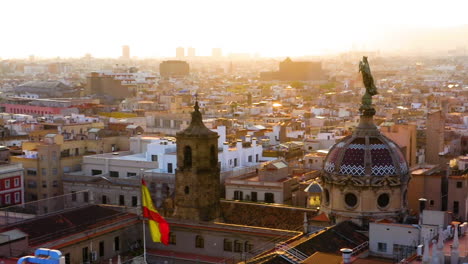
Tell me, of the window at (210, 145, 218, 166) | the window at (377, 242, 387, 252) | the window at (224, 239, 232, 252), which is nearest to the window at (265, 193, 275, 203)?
the window at (210, 145, 218, 166)

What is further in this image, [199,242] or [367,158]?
[199,242]

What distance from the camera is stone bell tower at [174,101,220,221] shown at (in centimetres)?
4019

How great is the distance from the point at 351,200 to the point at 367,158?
6.43 ft

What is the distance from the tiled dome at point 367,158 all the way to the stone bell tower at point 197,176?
6834 mm

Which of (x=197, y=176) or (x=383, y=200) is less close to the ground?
(x=197, y=176)

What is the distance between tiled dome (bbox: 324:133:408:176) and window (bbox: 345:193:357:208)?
944 mm

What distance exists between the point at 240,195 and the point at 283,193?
9.07ft

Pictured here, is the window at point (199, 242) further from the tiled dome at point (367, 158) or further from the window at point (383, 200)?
the window at point (383, 200)

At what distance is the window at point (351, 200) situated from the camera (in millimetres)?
35250

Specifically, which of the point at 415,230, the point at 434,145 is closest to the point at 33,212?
the point at 415,230

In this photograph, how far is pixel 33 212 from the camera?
46188 mm

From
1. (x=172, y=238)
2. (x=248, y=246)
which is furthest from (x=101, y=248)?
(x=248, y=246)

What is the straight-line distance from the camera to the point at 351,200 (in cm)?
3538

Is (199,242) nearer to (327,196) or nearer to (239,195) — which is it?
(327,196)
